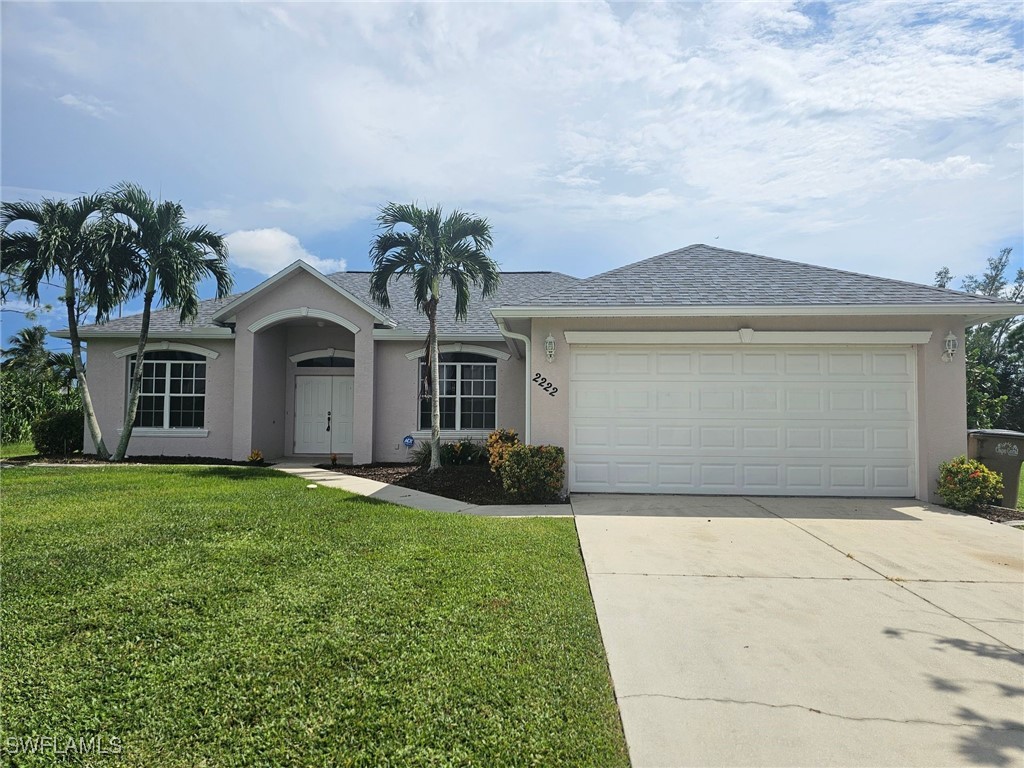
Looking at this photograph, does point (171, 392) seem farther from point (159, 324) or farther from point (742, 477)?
point (742, 477)

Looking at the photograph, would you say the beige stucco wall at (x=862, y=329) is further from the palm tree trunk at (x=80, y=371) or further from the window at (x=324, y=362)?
the palm tree trunk at (x=80, y=371)

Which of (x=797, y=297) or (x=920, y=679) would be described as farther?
(x=797, y=297)

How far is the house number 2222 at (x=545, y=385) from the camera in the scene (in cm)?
941

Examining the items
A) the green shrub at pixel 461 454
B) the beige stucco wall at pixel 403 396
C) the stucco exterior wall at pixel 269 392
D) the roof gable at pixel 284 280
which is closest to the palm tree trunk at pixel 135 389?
Result: the roof gable at pixel 284 280

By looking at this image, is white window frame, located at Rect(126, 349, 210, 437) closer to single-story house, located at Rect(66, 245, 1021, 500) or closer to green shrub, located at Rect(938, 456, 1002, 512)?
single-story house, located at Rect(66, 245, 1021, 500)

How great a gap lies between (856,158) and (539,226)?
717 centimetres

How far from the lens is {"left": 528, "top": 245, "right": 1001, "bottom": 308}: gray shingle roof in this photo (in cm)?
910

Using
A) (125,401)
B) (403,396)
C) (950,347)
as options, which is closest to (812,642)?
(950,347)

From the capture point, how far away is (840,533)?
6949 mm

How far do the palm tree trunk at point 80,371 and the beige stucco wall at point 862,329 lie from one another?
37.6ft

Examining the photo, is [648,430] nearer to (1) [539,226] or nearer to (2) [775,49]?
(2) [775,49]

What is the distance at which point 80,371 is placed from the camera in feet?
43.3

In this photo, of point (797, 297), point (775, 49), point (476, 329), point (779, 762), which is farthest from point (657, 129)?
point (779, 762)
